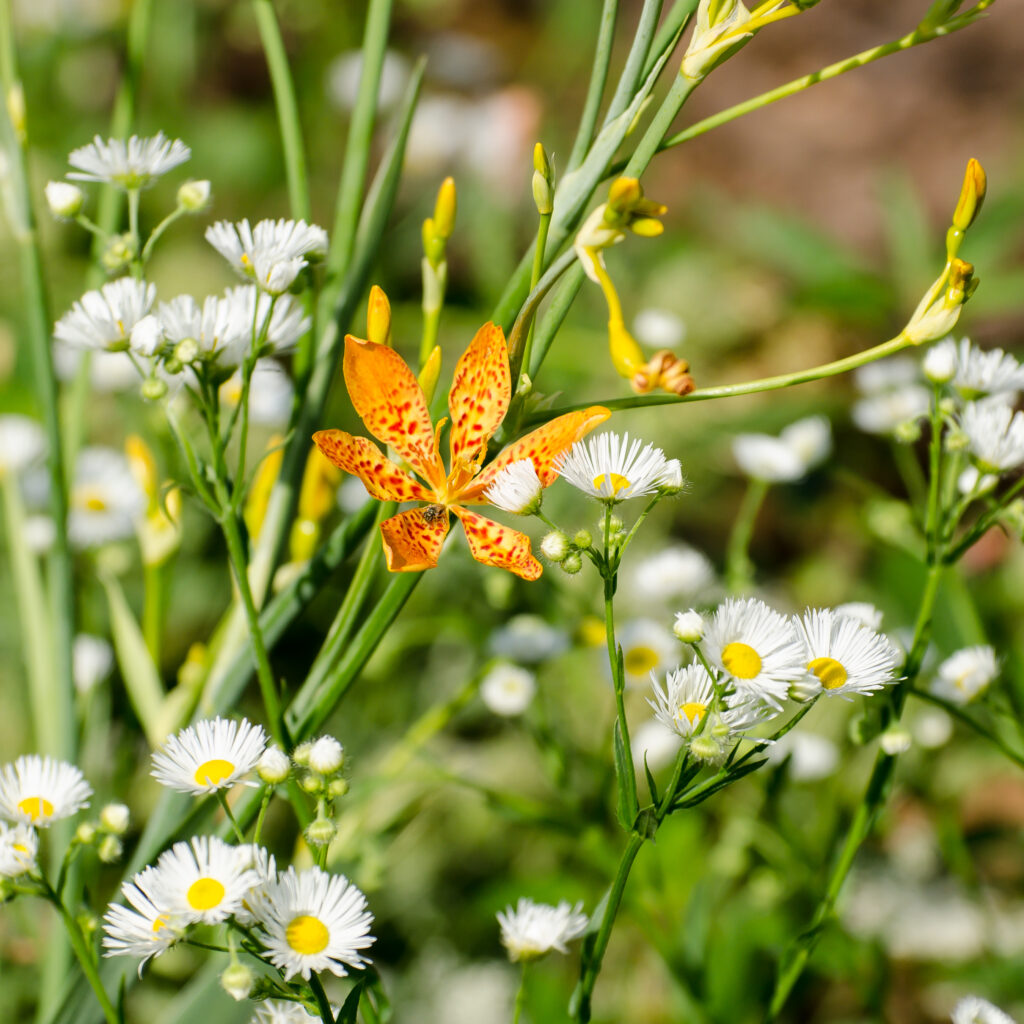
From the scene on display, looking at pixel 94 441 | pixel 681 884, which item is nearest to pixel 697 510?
pixel 681 884

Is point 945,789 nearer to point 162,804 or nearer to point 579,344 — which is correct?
point 579,344

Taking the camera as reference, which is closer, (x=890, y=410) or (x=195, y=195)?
(x=195, y=195)

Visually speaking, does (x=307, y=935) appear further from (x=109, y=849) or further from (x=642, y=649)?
(x=642, y=649)

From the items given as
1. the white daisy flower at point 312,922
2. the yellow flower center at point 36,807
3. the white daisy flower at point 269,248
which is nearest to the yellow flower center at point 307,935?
the white daisy flower at point 312,922

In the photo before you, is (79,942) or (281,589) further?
(281,589)

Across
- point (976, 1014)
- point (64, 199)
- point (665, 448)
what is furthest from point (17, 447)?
point (665, 448)

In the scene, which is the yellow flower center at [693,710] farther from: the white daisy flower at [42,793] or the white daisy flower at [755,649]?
the white daisy flower at [42,793]
